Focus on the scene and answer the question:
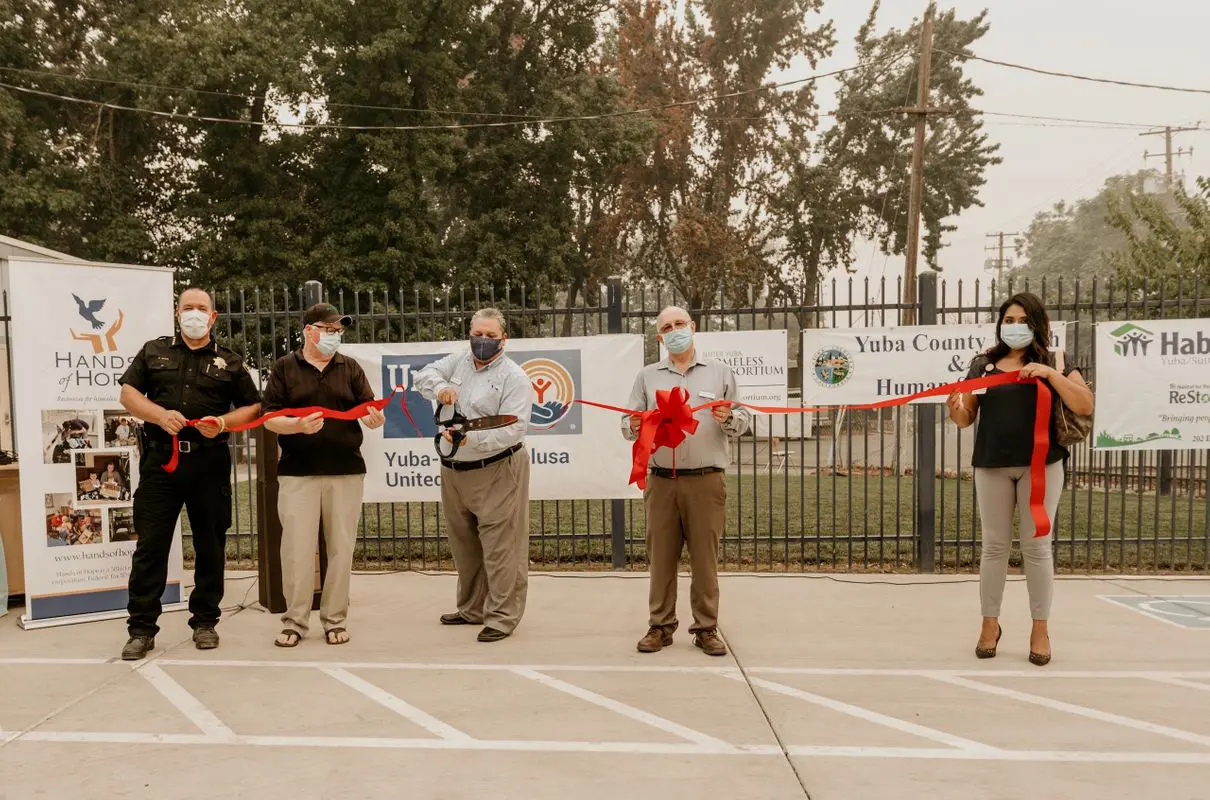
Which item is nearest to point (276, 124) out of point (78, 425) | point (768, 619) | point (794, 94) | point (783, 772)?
point (794, 94)

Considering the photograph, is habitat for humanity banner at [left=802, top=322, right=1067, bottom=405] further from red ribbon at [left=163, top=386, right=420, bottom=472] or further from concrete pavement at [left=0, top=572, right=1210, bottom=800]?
red ribbon at [left=163, top=386, right=420, bottom=472]

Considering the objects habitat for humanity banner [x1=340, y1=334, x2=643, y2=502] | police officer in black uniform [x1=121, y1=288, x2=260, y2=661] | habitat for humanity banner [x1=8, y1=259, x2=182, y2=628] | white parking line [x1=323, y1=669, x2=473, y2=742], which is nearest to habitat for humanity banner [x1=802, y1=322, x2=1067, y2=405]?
habitat for humanity banner [x1=340, y1=334, x2=643, y2=502]

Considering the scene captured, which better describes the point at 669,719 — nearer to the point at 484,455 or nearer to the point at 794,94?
the point at 484,455

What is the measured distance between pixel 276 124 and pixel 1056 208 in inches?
4226

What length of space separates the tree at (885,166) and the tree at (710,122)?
3.62 ft

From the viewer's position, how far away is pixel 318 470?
5180mm

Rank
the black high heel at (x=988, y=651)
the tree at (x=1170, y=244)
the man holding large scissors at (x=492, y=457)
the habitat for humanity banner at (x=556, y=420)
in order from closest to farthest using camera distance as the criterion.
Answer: the black high heel at (x=988, y=651)
the man holding large scissors at (x=492, y=457)
the habitat for humanity banner at (x=556, y=420)
the tree at (x=1170, y=244)

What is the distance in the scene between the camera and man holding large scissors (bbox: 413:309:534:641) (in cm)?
529

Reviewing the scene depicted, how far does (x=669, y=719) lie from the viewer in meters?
4.00

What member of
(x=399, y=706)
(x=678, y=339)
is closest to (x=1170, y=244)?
(x=678, y=339)

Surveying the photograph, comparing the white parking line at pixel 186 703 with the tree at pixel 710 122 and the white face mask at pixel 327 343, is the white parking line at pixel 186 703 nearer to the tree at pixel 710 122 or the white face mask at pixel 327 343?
the white face mask at pixel 327 343

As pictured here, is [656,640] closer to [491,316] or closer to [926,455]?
[491,316]

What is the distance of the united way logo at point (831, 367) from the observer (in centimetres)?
701

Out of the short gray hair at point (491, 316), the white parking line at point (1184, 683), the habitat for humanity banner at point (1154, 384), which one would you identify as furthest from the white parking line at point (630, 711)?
the habitat for humanity banner at point (1154, 384)
